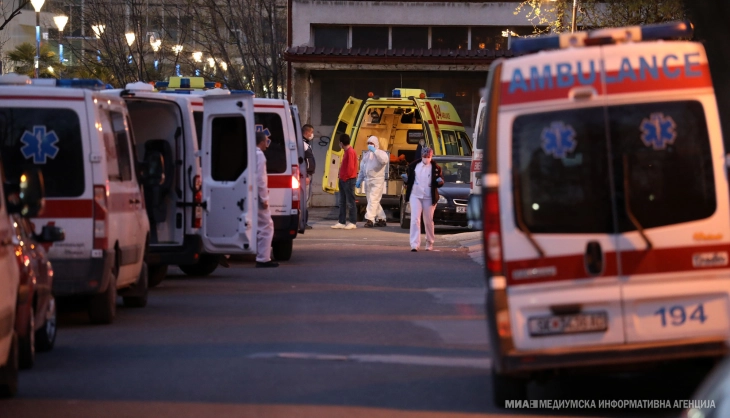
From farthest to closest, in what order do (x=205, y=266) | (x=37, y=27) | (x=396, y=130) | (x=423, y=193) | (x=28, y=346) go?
(x=396, y=130) → (x=37, y=27) → (x=423, y=193) → (x=205, y=266) → (x=28, y=346)

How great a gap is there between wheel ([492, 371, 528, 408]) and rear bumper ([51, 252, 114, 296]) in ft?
14.8

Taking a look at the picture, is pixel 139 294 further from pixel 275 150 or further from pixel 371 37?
pixel 371 37

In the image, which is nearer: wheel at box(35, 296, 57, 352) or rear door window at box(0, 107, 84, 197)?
wheel at box(35, 296, 57, 352)

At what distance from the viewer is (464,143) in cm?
3111

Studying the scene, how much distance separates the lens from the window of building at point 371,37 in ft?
118

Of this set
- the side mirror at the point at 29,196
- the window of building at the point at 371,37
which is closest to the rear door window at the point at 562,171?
the side mirror at the point at 29,196

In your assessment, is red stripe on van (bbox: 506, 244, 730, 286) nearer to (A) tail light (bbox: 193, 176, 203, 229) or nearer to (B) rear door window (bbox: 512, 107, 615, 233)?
(B) rear door window (bbox: 512, 107, 615, 233)

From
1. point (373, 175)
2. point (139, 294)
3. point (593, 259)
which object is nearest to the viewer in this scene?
point (593, 259)

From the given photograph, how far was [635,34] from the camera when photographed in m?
7.72

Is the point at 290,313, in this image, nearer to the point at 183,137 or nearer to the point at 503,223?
the point at 183,137

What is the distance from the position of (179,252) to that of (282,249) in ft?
14.4

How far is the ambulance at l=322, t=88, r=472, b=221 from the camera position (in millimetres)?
28375

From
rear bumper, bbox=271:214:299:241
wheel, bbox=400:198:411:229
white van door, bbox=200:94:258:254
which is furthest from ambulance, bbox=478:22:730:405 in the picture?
wheel, bbox=400:198:411:229

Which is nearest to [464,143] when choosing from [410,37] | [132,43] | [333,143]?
[333,143]
